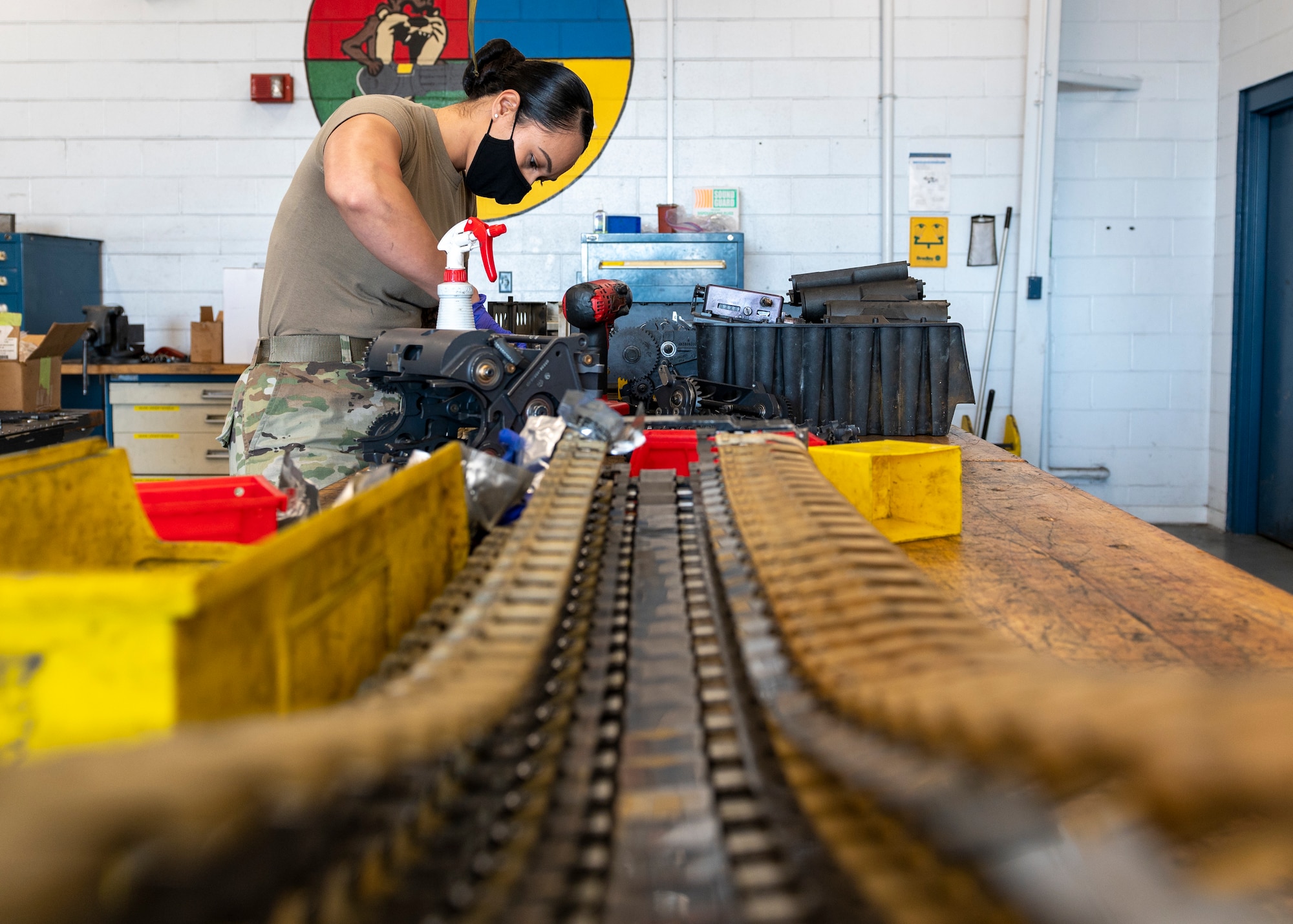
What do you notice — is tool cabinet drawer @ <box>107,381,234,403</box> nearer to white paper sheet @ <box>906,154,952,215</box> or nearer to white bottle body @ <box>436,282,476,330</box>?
white bottle body @ <box>436,282,476,330</box>

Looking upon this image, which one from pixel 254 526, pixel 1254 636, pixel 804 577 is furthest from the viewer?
pixel 254 526

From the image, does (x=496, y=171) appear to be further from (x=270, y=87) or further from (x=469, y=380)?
(x=270, y=87)

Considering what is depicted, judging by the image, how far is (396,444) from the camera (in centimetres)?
160

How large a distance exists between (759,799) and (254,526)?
2.68ft

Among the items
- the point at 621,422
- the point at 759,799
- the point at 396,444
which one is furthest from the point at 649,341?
the point at 759,799

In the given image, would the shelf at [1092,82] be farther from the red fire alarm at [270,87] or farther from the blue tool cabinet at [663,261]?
the red fire alarm at [270,87]

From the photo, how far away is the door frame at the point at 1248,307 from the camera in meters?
4.63

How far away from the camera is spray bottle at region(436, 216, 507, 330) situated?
166 cm

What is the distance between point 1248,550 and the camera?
14.9ft

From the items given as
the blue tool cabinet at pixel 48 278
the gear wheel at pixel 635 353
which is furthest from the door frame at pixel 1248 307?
the blue tool cabinet at pixel 48 278

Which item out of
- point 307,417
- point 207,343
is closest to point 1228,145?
point 307,417

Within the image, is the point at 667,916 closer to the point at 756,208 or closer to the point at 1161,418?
the point at 756,208

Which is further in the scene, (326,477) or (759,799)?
(326,477)

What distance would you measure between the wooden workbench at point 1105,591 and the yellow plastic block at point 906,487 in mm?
30
